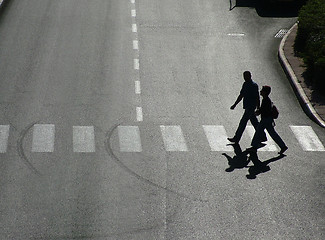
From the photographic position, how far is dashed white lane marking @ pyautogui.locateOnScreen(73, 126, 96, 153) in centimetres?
1714

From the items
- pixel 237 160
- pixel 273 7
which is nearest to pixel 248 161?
pixel 237 160

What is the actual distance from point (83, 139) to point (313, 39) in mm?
9022

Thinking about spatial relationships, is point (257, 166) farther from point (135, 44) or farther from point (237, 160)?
point (135, 44)

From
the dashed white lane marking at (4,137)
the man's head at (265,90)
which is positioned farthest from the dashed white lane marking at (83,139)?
the man's head at (265,90)

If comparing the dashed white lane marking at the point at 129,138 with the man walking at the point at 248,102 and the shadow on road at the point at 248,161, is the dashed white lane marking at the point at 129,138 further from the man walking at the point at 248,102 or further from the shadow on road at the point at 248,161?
the man walking at the point at 248,102

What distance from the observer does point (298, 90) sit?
2119 centimetres

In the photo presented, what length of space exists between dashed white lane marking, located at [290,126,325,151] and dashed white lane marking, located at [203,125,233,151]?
177cm

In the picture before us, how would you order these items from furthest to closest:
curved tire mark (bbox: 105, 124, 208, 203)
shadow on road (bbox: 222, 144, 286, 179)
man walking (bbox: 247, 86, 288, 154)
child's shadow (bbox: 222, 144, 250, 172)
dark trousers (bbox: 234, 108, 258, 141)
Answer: dark trousers (bbox: 234, 108, 258, 141) < man walking (bbox: 247, 86, 288, 154) < child's shadow (bbox: 222, 144, 250, 172) < shadow on road (bbox: 222, 144, 286, 179) < curved tire mark (bbox: 105, 124, 208, 203)

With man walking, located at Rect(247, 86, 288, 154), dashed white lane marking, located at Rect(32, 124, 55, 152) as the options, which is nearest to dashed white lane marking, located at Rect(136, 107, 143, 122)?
dashed white lane marking, located at Rect(32, 124, 55, 152)

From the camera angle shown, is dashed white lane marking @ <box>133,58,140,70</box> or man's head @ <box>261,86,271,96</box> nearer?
man's head @ <box>261,86,271,96</box>

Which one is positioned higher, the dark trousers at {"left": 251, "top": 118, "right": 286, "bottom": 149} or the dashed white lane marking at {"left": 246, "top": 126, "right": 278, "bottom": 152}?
the dark trousers at {"left": 251, "top": 118, "right": 286, "bottom": 149}

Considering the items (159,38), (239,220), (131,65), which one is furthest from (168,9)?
(239,220)

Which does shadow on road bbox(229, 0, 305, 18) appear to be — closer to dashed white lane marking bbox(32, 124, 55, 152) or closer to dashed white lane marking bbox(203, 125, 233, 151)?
dashed white lane marking bbox(203, 125, 233, 151)

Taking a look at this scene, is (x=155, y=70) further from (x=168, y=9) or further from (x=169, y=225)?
(x=169, y=225)
